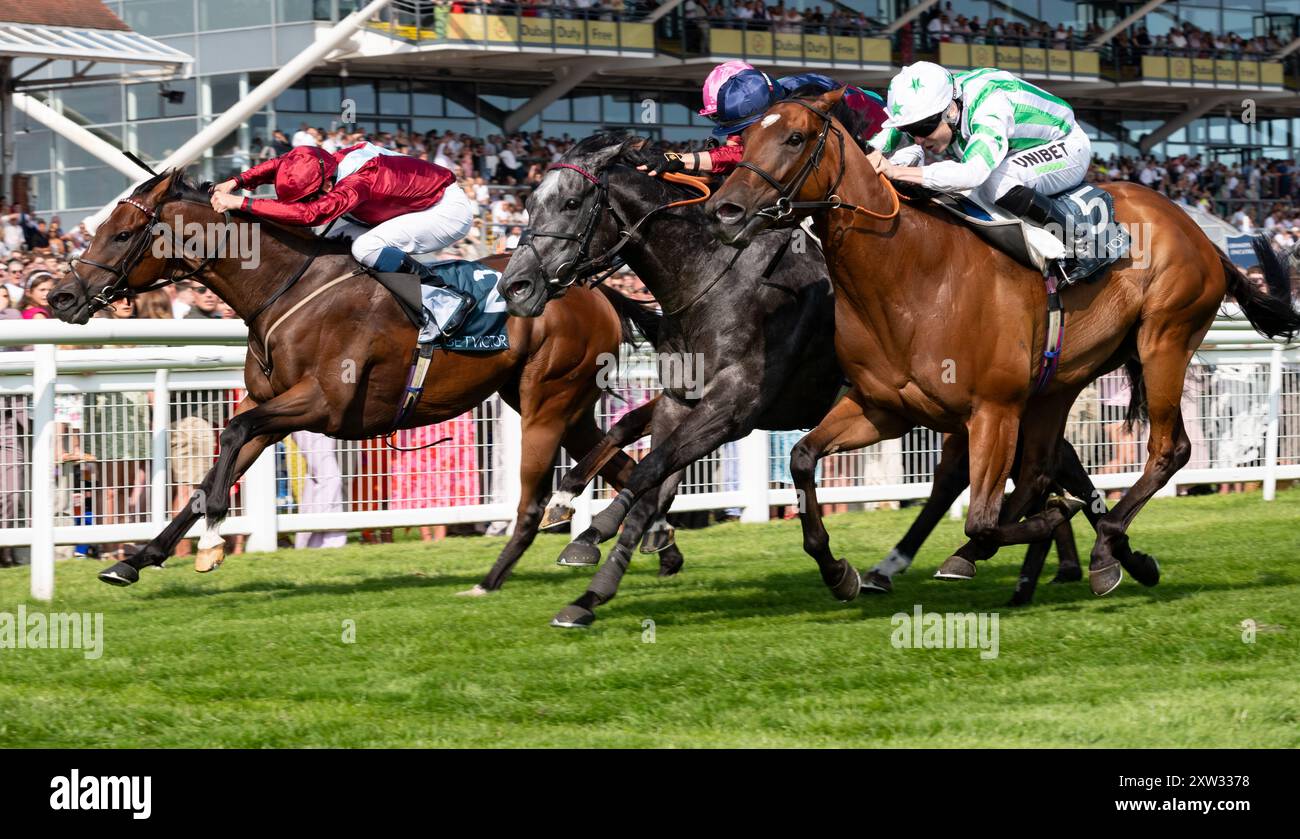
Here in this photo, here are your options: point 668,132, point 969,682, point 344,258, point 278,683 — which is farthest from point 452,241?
point 668,132

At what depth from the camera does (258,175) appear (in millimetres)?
6883

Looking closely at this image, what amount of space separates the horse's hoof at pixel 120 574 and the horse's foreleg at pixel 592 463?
1620 millimetres

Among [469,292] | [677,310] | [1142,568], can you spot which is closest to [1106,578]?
[1142,568]

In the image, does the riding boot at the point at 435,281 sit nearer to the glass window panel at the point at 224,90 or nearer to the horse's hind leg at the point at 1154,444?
the horse's hind leg at the point at 1154,444

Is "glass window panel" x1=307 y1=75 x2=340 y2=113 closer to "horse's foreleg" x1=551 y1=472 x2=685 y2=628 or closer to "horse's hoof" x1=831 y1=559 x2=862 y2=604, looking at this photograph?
"horse's hoof" x1=831 y1=559 x2=862 y2=604

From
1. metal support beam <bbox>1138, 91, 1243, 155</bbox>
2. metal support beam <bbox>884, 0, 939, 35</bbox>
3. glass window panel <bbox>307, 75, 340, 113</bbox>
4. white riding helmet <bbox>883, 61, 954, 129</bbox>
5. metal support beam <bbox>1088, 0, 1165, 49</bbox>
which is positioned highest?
metal support beam <bbox>1088, 0, 1165, 49</bbox>

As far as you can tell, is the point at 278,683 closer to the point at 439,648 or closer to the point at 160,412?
the point at 439,648

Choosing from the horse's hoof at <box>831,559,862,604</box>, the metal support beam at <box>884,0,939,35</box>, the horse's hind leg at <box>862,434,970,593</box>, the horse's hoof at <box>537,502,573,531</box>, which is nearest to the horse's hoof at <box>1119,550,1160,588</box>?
the horse's hind leg at <box>862,434,970,593</box>

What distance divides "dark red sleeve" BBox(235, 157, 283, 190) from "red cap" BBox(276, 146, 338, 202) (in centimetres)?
4

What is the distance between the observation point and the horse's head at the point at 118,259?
22.3 feet

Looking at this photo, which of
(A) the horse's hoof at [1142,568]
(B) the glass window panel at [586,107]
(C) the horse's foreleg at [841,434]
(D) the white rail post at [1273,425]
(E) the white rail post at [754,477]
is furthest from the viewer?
(B) the glass window panel at [586,107]

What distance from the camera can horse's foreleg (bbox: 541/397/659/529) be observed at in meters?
6.35

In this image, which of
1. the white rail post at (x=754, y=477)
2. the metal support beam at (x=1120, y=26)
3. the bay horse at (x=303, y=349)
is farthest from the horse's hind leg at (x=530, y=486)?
the metal support beam at (x=1120, y=26)

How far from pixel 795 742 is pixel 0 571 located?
15.9 ft
